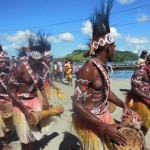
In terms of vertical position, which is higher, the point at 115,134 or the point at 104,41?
the point at 104,41

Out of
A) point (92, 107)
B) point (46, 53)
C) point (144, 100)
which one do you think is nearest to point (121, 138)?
point (92, 107)

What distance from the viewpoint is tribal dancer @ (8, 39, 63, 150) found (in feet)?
18.0

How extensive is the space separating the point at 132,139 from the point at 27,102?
253 cm

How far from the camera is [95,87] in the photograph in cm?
402

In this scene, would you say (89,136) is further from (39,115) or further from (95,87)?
(39,115)

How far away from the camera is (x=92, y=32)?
417cm

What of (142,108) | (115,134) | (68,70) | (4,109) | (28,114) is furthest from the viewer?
(68,70)

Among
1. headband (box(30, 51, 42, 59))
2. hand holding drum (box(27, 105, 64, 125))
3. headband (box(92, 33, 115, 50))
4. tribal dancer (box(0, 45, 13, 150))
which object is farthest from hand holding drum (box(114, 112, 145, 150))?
tribal dancer (box(0, 45, 13, 150))

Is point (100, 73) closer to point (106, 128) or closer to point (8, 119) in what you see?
point (106, 128)

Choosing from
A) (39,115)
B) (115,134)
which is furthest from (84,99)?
(39,115)

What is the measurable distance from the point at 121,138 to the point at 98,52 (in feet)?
3.59

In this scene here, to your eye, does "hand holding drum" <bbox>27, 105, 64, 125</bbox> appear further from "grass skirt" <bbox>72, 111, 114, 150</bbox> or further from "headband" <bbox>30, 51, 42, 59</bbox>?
"grass skirt" <bbox>72, 111, 114, 150</bbox>

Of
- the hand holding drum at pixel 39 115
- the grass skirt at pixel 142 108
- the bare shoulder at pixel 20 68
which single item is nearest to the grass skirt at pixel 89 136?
the hand holding drum at pixel 39 115

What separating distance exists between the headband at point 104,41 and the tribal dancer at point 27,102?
180 centimetres
